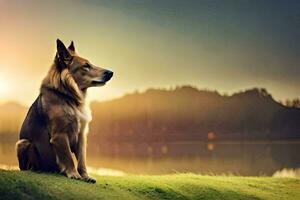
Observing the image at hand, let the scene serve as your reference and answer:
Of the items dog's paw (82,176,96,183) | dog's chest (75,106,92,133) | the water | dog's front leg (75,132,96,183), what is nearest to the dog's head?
dog's chest (75,106,92,133)

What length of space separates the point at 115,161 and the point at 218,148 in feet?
23.9

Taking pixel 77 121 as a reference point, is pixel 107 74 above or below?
above

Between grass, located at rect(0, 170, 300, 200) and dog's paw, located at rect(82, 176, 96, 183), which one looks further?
dog's paw, located at rect(82, 176, 96, 183)

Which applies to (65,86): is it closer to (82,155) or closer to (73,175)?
(82,155)

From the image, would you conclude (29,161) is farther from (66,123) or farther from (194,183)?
(194,183)

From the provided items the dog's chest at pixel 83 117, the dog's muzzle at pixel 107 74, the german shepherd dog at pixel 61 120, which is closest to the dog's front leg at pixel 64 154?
the german shepherd dog at pixel 61 120

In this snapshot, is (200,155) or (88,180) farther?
(200,155)

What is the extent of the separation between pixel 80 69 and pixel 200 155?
522 inches

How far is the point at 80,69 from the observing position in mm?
6137

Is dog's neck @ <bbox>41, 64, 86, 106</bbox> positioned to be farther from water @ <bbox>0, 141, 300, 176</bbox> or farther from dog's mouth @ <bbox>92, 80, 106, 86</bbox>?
water @ <bbox>0, 141, 300, 176</bbox>

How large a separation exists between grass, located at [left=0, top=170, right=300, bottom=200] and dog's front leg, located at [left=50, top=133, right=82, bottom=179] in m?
0.08

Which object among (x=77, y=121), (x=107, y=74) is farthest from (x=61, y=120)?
(x=107, y=74)

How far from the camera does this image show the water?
581 inches

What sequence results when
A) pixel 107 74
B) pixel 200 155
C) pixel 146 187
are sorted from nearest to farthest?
pixel 107 74
pixel 146 187
pixel 200 155
